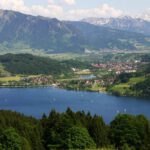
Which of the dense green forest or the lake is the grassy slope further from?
the dense green forest

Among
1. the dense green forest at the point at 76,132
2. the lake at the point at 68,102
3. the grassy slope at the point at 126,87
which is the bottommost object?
the lake at the point at 68,102

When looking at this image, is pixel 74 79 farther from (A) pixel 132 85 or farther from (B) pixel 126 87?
(A) pixel 132 85

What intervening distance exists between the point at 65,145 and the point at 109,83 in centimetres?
11217

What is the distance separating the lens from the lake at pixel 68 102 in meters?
99.7

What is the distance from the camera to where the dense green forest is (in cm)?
3716

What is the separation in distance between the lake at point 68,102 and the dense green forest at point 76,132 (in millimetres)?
42870

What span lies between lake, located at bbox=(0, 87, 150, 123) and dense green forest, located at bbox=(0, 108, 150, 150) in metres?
42.9

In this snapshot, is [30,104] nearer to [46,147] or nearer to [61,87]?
[61,87]

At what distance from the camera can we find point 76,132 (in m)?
37.4

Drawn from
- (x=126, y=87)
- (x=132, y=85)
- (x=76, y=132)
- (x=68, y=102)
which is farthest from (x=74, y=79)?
(x=76, y=132)

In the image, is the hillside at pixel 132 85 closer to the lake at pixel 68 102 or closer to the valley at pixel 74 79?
the valley at pixel 74 79

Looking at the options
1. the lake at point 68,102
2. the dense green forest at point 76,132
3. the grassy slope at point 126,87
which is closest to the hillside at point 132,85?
the grassy slope at point 126,87

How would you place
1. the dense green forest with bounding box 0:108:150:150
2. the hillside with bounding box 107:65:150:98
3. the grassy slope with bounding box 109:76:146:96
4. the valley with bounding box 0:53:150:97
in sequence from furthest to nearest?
1. the valley with bounding box 0:53:150:97
2. the grassy slope with bounding box 109:76:146:96
3. the hillside with bounding box 107:65:150:98
4. the dense green forest with bounding box 0:108:150:150

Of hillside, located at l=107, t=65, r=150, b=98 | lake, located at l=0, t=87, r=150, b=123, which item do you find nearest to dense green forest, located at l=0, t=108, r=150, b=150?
lake, located at l=0, t=87, r=150, b=123
